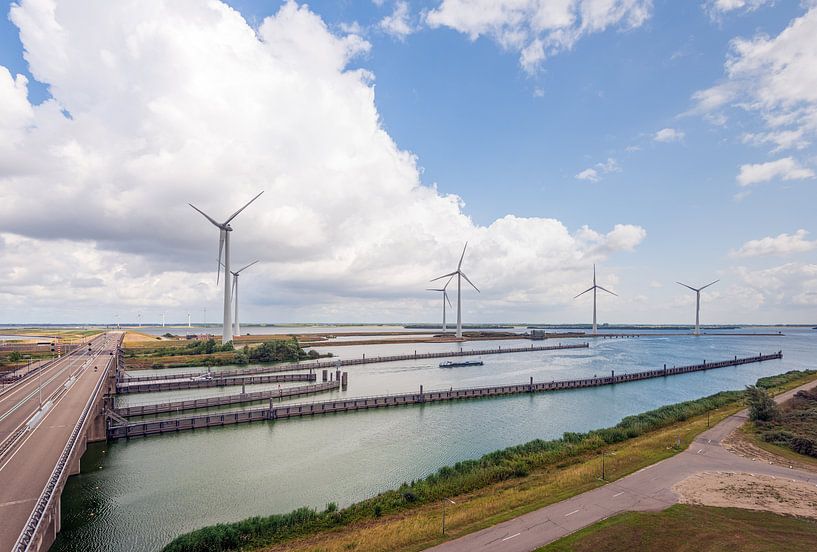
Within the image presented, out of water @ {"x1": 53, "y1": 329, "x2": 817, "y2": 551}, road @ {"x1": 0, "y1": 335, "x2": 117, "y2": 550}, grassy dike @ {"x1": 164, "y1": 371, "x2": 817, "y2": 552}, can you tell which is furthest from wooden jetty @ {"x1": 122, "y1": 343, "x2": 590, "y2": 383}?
grassy dike @ {"x1": 164, "y1": 371, "x2": 817, "y2": 552}

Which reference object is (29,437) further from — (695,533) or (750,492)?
(750,492)

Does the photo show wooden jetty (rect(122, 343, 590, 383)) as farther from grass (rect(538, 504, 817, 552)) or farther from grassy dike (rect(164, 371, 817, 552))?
grass (rect(538, 504, 817, 552))

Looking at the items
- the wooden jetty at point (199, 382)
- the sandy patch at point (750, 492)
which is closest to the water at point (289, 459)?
the wooden jetty at point (199, 382)

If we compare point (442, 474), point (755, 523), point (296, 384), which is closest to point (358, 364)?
point (296, 384)

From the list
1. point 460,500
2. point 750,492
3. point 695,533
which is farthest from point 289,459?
point 750,492

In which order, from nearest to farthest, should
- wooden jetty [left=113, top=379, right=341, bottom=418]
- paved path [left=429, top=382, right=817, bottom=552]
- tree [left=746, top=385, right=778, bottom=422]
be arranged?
paved path [left=429, top=382, right=817, bottom=552] → tree [left=746, top=385, right=778, bottom=422] → wooden jetty [left=113, top=379, right=341, bottom=418]

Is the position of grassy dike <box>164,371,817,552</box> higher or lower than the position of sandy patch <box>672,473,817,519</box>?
lower
